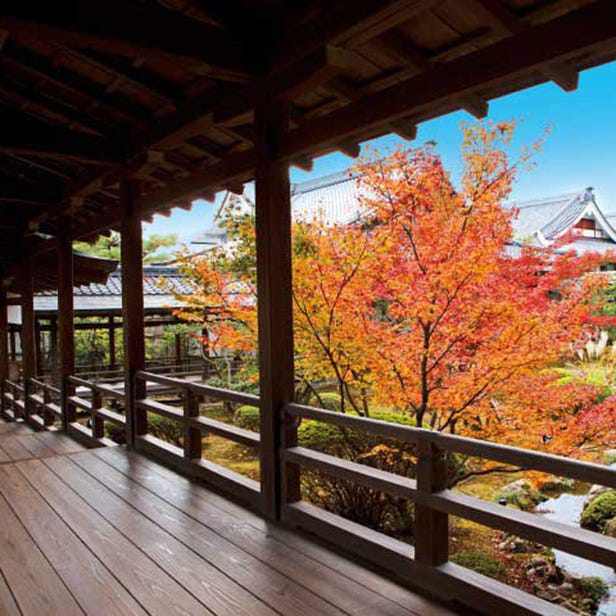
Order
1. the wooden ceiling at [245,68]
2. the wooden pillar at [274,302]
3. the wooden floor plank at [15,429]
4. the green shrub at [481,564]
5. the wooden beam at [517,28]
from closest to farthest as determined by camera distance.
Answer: the wooden beam at [517,28] < the wooden ceiling at [245,68] < the wooden pillar at [274,302] < the green shrub at [481,564] < the wooden floor plank at [15,429]

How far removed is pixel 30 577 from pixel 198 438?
1631mm

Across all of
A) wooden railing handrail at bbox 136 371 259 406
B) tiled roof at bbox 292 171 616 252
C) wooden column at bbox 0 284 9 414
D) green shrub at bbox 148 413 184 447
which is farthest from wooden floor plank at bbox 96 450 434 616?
tiled roof at bbox 292 171 616 252

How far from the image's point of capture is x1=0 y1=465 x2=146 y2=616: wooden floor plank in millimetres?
2186

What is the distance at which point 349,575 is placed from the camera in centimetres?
239

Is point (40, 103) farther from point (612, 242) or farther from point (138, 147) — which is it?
point (612, 242)

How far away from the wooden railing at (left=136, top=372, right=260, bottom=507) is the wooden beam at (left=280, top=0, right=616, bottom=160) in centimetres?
149

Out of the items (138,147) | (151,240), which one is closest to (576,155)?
(151,240)

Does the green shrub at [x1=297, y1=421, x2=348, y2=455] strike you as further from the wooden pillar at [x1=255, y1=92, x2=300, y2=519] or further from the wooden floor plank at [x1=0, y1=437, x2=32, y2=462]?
the wooden pillar at [x1=255, y1=92, x2=300, y2=519]

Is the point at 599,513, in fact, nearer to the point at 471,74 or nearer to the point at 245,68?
the point at 471,74

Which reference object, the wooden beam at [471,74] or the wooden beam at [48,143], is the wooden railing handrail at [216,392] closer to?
the wooden beam at [471,74]

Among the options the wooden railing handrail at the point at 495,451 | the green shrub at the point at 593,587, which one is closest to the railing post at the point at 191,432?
the wooden railing handrail at the point at 495,451

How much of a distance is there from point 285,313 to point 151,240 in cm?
1778

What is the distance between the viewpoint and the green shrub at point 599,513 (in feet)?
18.6

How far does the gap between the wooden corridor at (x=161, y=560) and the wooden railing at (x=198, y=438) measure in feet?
0.39
